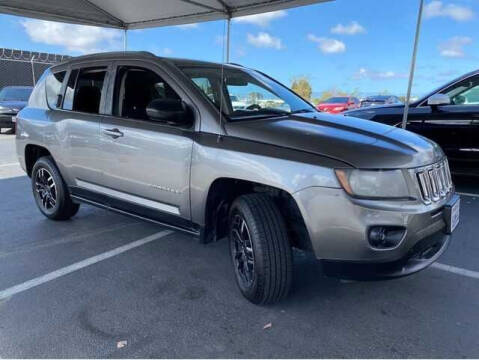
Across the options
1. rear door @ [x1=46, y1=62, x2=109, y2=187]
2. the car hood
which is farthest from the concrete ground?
the car hood

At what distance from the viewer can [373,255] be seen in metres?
2.38

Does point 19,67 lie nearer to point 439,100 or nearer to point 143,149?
point 143,149

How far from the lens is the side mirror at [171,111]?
3.06 m

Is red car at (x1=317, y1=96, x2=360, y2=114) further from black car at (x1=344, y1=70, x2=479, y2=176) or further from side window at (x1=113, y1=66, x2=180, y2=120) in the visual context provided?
side window at (x1=113, y1=66, x2=180, y2=120)

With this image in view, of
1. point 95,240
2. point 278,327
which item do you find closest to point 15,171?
point 95,240

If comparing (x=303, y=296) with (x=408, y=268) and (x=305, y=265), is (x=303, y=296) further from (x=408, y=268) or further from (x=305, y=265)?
(x=408, y=268)

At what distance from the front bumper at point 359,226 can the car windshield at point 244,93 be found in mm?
1032

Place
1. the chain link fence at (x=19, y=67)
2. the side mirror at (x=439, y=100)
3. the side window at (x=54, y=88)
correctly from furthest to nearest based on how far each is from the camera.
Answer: the chain link fence at (x=19, y=67) → the side mirror at (x=439, y=100) → the side window at (x=54, y=88)

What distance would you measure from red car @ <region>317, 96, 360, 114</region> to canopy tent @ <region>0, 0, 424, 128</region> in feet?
42.5

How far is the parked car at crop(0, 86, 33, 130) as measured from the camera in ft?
44.4

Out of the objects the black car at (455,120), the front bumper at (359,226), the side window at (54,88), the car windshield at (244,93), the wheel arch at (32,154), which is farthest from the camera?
the black car at (455,120)

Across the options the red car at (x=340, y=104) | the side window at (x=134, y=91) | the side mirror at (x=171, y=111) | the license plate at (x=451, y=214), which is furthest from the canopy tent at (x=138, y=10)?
the red car at (x=340, y=104)

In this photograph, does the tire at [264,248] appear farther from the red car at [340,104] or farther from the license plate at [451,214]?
the red car at [340,104]

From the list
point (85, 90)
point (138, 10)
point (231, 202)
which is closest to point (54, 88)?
point (85, 90)
